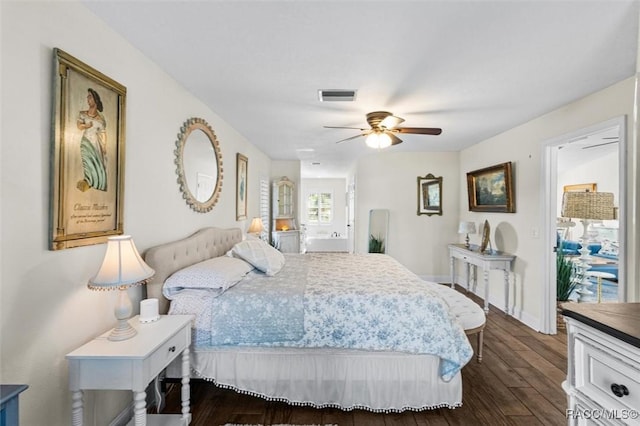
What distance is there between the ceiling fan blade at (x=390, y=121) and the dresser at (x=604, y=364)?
7.58ft

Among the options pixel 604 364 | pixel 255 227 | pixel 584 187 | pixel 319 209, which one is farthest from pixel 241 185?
pixel 584 187

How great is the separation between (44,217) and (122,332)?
668 mm

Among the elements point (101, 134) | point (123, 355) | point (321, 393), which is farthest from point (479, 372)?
point (101, 134)

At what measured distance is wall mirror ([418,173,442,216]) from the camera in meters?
5.71

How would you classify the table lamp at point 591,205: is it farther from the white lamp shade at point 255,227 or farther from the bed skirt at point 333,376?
the white lamp shade at point 255,227

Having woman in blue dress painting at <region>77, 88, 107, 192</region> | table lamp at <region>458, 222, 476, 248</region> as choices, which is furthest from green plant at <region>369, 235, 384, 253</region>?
woman in blue dress painting at <region>77, 88, 107, 192</region>

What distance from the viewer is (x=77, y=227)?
5.03 ft

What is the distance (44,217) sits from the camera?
1383 mm

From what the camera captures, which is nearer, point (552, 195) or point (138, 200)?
point (138, 200)

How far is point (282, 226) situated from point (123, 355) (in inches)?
194

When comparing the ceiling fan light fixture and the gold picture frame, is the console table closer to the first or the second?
the ceiling fan light fixture

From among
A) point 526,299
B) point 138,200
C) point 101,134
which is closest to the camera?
point 101,134

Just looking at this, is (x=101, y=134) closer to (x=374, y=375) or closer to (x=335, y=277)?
(x=335, y=277)

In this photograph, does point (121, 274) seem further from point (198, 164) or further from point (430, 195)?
point (430, 195)
